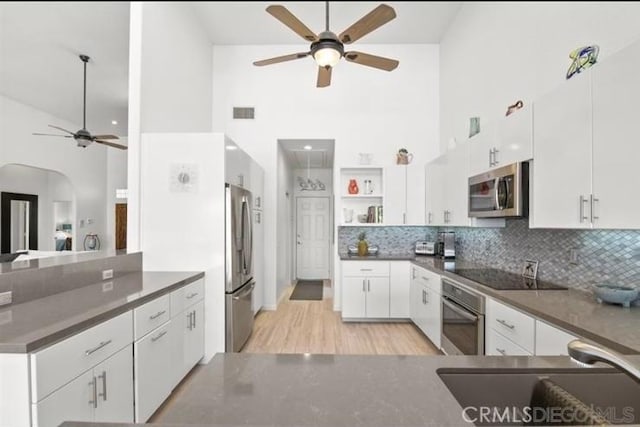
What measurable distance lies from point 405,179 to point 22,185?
3.78 m

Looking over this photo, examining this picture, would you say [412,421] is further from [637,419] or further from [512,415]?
[637,419]

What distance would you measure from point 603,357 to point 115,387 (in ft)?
6.44

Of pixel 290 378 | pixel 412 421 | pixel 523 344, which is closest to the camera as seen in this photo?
pixel 412 421

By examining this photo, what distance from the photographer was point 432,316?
3.12 meters

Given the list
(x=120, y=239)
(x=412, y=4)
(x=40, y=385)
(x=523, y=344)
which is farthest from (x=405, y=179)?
(x=40, y=385)

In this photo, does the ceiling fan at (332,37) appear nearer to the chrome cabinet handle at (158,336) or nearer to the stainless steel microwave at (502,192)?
the stainless steel microwave at (502,192)

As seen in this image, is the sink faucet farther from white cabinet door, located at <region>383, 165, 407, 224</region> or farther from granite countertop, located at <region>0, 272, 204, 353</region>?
white cabinet door, located at <region>383, 165, 407, 224</region>

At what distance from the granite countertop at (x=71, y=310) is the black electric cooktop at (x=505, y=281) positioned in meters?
2.26

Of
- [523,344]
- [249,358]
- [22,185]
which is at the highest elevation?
[22,185]

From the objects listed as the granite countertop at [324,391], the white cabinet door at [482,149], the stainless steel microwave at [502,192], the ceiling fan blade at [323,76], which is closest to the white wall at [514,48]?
the white cabinet door at [482,149]

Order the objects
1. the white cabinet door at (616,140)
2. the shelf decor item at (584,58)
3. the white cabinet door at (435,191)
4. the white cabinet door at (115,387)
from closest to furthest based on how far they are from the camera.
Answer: the white cabinet door at (616,140) < the white cabinet door at (115,387) < the shelf decor item at (584,58) < the white cabinet door at (435,191)

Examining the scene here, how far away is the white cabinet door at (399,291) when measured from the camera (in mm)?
3906

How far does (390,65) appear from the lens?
2662mm

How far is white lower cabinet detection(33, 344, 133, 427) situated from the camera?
1.21m
